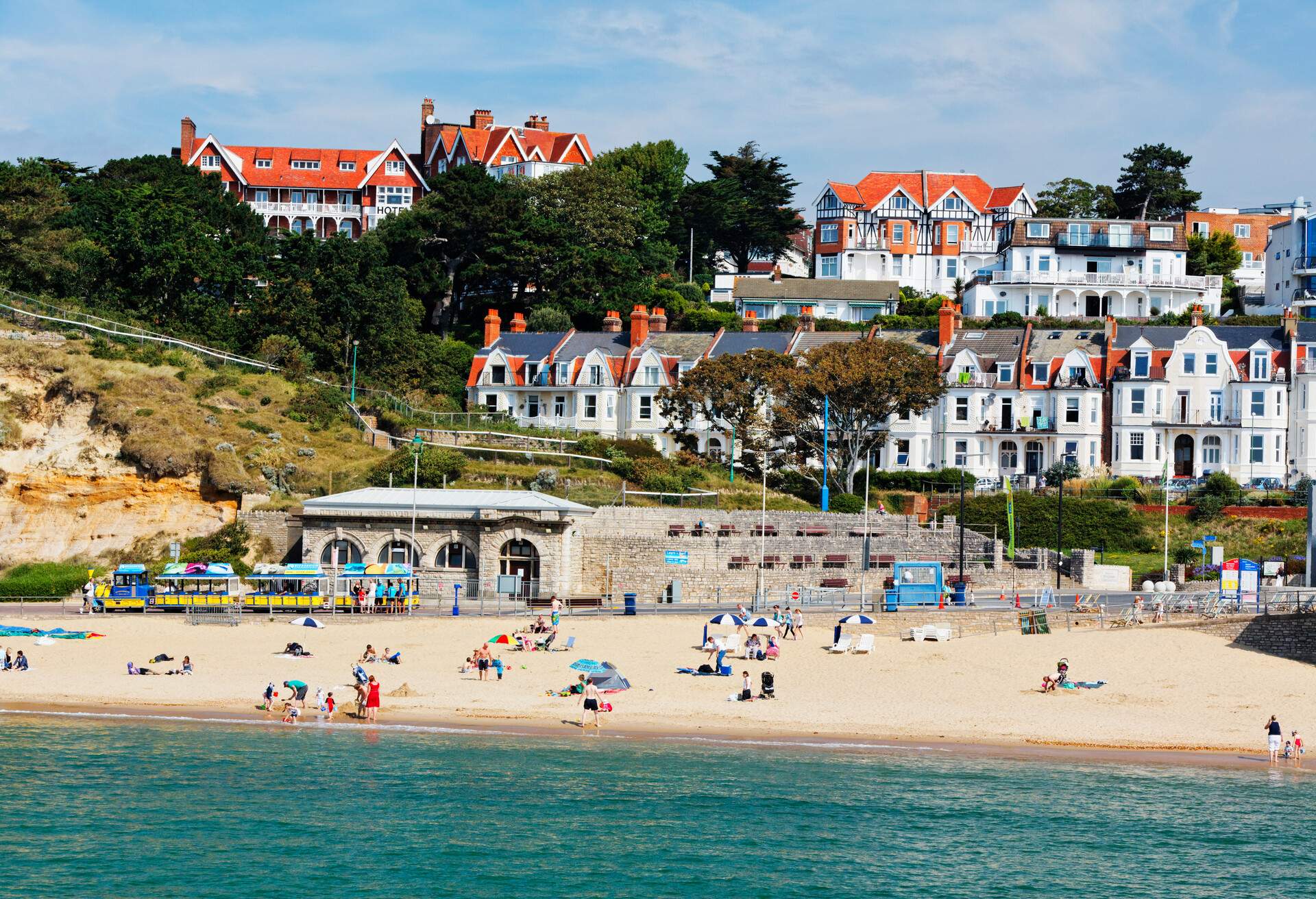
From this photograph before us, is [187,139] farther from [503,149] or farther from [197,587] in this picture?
[197,587]

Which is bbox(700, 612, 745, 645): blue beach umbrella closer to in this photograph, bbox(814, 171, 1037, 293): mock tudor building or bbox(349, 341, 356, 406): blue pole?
bbox(349, 341, 356, 406): blue pole

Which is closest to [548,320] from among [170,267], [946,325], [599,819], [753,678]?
[170,267]

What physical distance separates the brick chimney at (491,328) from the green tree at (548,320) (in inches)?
111

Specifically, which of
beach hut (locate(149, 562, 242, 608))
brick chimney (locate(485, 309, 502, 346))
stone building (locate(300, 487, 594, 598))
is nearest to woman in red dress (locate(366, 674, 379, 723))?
beach hut (locate(149, 562, 242, 608))

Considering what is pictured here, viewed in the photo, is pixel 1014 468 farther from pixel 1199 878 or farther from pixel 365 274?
pixel 1199 878

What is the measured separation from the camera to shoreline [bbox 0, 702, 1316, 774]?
37500 mm

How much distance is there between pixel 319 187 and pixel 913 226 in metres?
42.7

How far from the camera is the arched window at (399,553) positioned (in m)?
54.8

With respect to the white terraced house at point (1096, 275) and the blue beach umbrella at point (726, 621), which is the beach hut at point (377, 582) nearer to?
the blue beach umbrella at point (726, 621)

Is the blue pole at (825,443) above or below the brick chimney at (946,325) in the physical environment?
below

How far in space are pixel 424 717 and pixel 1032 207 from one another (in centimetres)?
7636

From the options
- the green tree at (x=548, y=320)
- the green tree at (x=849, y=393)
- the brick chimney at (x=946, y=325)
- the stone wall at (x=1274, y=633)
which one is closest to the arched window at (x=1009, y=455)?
the brick chimney at (x=946, y=325)

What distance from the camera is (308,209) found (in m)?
113

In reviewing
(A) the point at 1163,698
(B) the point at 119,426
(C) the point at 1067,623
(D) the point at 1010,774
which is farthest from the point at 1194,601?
(B) the point at 119,426
